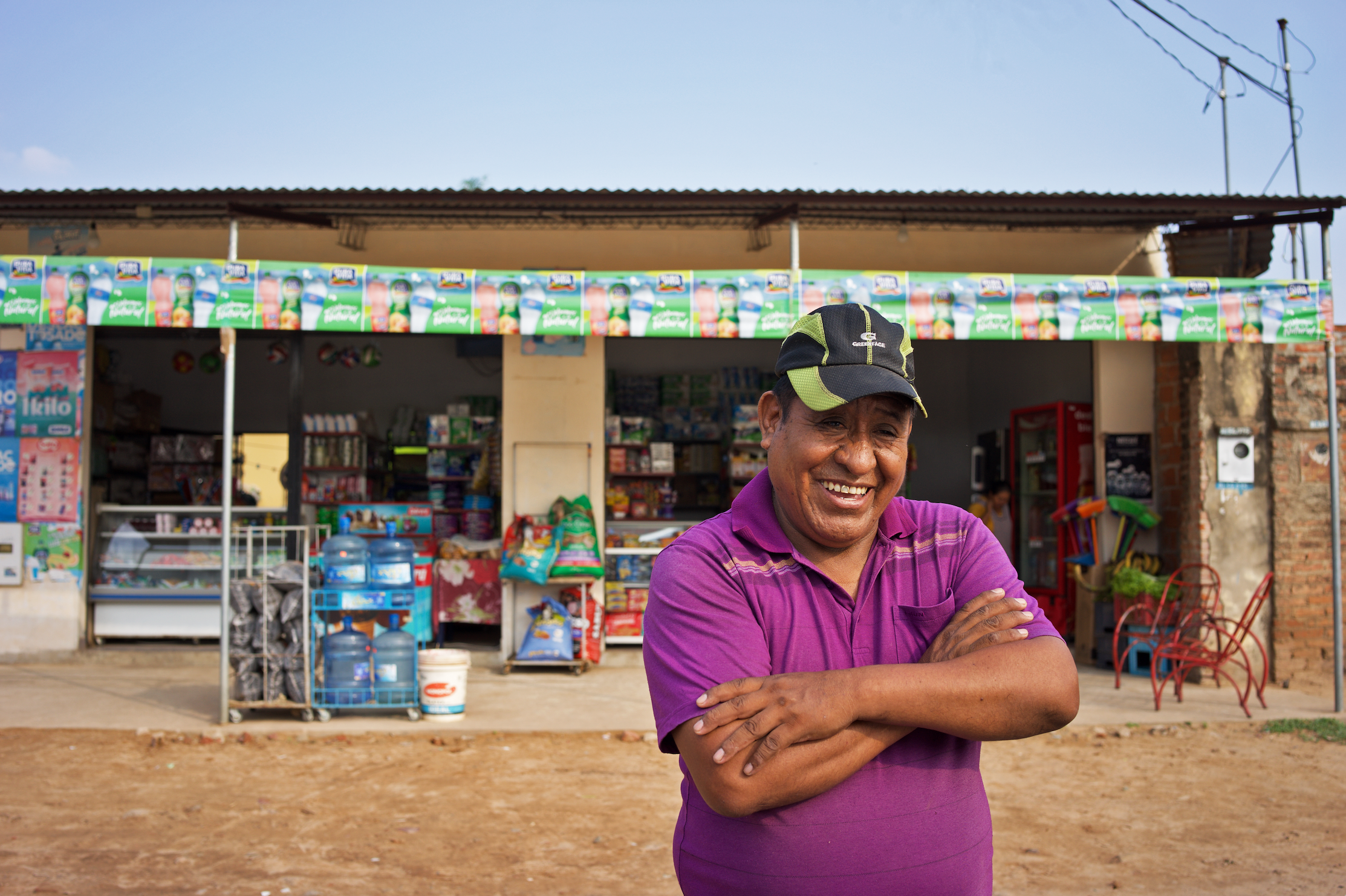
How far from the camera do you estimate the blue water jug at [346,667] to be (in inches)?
264

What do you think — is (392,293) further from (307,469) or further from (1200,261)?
(1200,261)

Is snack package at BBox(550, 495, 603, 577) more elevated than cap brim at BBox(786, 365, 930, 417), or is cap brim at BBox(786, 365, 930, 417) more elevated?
cap brim at BBox(786, 365, 930, 417)

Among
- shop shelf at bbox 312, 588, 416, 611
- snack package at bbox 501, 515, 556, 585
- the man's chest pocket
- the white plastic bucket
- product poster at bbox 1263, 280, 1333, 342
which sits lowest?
the white plastic bucket

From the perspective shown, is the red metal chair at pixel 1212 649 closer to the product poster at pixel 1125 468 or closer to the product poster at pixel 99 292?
the product poster at pixel 1125 468

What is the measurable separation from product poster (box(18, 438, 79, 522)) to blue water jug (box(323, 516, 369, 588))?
11.2 ft

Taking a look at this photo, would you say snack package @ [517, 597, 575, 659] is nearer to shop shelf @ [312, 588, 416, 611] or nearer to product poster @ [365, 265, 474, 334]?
shop shelf @ [312, 588, 416, 611]

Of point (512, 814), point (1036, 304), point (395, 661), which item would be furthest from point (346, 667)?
point (1036, 304)

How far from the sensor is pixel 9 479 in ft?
27.9

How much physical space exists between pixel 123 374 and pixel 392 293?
4.84 m

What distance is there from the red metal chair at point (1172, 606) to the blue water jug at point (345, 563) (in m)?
5.80

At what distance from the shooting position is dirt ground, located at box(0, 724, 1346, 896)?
13.1 ft

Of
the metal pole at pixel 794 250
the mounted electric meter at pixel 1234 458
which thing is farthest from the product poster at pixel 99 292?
the mounted electric meter at pixel 1234 458

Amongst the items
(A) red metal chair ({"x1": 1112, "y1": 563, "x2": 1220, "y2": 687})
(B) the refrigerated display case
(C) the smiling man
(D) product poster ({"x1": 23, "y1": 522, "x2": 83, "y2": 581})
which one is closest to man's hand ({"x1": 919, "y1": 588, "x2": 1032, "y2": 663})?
(C) the smiling man

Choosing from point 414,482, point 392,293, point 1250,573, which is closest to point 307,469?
point 414,482
